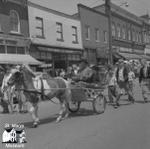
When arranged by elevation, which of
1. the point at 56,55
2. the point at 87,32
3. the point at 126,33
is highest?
the point at 126,33

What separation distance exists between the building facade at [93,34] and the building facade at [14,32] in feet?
28.1

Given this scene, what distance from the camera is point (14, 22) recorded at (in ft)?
65.2

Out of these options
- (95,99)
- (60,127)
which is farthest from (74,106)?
(60,127)

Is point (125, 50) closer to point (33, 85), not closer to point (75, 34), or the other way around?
point (75, 34)

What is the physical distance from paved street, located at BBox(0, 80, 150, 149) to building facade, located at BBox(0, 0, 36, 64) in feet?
34.5

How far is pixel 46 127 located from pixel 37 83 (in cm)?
127

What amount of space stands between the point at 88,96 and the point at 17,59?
34.6 ft

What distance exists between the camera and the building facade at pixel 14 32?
1864 cm

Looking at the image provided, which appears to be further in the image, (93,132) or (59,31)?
(59,31)

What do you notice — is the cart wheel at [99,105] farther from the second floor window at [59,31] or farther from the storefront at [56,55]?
the second floor window at [59,31]

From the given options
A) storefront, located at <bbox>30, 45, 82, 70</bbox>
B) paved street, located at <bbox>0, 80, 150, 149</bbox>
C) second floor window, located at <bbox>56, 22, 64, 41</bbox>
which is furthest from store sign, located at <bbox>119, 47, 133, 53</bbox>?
paved street, located at <bbox>0, 80, 150, 149</bbox>

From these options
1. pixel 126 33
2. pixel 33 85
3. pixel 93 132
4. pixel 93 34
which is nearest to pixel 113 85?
pixel 33 85

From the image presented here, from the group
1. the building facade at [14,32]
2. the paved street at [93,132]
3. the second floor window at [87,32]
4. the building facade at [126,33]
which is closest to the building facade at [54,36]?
the building facade at [14,32]

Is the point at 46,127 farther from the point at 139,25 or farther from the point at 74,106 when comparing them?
the point at 139,25
